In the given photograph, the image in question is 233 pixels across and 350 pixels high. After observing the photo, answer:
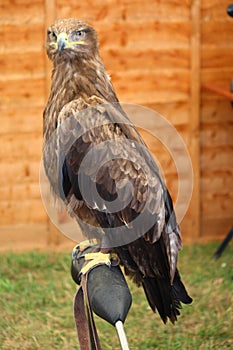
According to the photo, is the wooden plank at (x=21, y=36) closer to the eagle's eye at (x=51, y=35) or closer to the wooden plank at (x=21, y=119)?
the wooden plank at (x=21, y=119)

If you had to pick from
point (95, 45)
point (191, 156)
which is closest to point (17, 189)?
point (191, 156)

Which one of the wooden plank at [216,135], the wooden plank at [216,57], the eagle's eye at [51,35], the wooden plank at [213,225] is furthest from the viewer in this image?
the wooden plank at [213,225]

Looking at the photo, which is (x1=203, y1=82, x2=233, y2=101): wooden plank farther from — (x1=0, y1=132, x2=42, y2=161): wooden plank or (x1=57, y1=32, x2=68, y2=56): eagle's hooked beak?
(x1=57, y1=32, x2=68, y2=56): eagle's hooked beak

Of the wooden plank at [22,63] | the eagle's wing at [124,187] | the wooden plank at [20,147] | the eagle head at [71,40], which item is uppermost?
the eagle head at [71,40]

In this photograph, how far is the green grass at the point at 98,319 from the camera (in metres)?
5.24

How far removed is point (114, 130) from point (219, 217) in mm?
3613

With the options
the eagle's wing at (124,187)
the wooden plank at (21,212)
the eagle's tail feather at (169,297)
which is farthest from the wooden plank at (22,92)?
the eagle's tail feather at (169,297)

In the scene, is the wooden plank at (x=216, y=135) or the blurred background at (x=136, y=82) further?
the wooden plank at (x=216, y=135)

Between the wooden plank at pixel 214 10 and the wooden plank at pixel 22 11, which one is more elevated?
the wooden plank at pixel 22 11

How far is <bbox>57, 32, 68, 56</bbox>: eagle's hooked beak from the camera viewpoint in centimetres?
365

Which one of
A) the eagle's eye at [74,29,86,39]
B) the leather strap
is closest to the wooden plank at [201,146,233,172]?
the eagle's eye at [74,29,86,39]

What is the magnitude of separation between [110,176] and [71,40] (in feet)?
2.01

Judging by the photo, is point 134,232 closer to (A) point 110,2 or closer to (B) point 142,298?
(B) point 142,298

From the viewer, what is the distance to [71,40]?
12.3ft
